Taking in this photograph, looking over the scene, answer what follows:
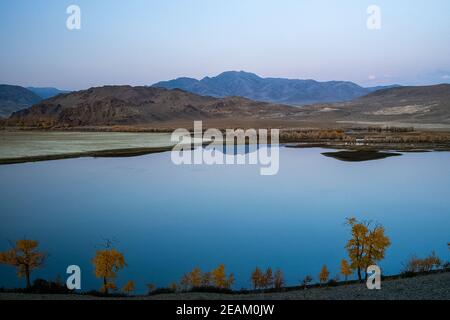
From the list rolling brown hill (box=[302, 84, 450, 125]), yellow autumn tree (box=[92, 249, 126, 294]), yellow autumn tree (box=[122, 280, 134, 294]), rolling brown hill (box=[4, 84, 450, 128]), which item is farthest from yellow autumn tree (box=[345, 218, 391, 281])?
rolling brown hill (box=[302, 84, 450, 125])

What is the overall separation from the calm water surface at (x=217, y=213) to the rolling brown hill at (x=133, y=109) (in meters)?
58.3

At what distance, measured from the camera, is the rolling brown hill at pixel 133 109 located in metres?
90.4

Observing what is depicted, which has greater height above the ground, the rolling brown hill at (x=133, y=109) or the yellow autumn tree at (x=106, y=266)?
the rolling brown hill at (x=133, y=109)

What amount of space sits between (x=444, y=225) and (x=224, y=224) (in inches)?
362

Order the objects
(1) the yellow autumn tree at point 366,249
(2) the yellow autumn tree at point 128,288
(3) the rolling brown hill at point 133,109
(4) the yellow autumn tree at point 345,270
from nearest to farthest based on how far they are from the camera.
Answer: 1. (2) the yellow autumn tree at point 128,288
2. (1) the yellow autumn tree at point 366,249
3. (4) the yellow autumn tree at point 345,270
4. (3) the rolling brown hill at point 133,109

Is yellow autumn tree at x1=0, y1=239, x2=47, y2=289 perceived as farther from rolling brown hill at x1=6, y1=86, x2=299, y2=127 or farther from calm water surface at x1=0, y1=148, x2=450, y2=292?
rolling brown hill at x1=6, y1=86, x2=299, y2=127

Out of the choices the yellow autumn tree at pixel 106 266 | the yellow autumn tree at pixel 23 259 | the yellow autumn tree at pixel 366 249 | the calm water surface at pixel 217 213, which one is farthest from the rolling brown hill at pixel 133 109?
the yellow autumn tree at pixel 366 249

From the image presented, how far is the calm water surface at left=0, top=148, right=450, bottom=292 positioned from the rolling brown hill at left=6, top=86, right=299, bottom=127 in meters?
58.3

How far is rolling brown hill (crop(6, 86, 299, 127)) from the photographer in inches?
3558

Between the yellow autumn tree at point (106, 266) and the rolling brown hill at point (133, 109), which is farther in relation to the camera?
the rolling brown hill at point (133, 109)

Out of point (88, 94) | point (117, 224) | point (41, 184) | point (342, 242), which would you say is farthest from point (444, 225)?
point (88, 94)

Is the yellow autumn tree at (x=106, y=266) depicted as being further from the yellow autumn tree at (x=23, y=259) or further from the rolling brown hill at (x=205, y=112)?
the rolling brown hill at (x=205, y=112)
